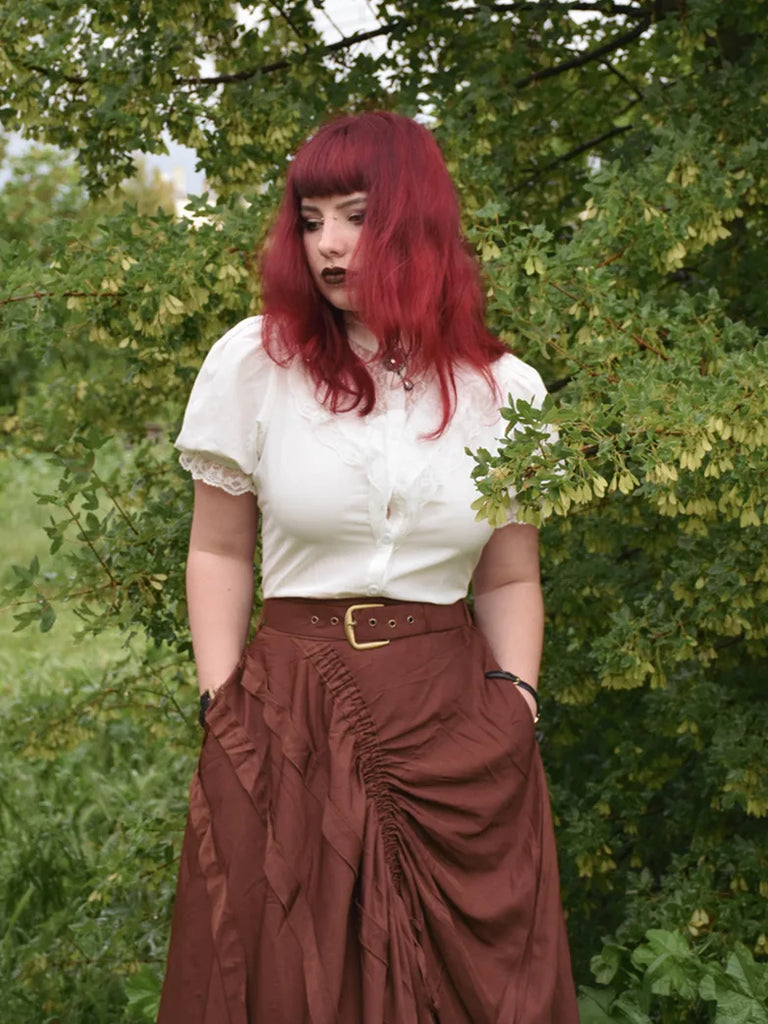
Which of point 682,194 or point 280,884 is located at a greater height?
point 682,194

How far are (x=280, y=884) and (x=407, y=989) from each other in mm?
252

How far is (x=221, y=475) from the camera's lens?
2.46 metres

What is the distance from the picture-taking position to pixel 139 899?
168 inches

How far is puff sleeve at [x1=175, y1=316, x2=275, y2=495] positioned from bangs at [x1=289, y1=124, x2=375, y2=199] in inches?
10.6

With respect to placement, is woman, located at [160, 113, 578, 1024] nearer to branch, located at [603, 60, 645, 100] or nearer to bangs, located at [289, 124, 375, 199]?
bangs, located at [289, 124, 375, 199]

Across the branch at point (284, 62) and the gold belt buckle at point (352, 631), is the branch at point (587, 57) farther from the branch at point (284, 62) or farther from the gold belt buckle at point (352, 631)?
the gold belt buckle at point (352, 631)

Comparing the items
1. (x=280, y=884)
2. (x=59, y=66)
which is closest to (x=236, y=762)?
(x=280, y=884)

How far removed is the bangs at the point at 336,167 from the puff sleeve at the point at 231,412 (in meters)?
0.27

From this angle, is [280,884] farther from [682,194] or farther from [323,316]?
[682,194]

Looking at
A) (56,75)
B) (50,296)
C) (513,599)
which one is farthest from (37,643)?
(513,599)

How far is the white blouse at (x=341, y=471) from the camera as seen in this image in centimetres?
235

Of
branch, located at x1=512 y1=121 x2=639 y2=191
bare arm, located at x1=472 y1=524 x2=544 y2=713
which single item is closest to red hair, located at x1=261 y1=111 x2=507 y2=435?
bare arm, located at x1=472 y1=524 x2=544 y2=713

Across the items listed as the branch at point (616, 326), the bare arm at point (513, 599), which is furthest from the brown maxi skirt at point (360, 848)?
the branch at point (616, 326)

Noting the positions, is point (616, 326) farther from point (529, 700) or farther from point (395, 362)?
point (529, 700)
